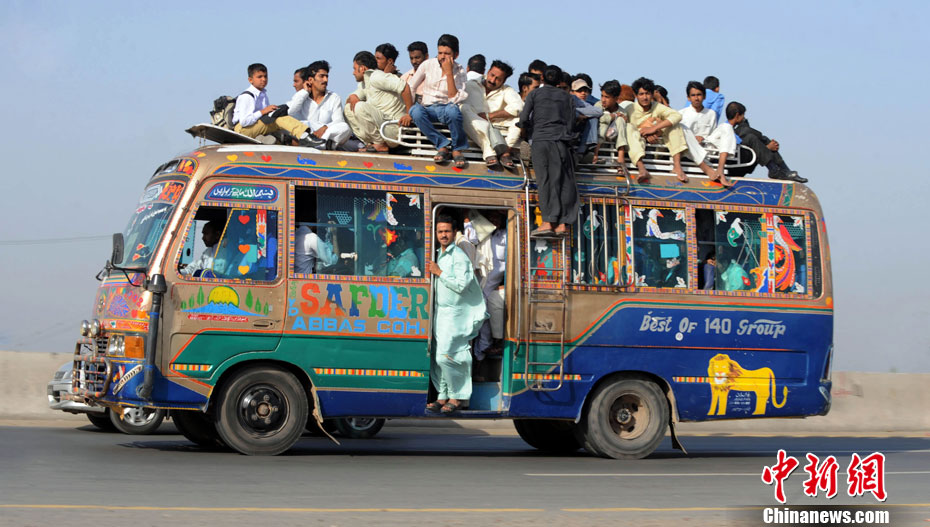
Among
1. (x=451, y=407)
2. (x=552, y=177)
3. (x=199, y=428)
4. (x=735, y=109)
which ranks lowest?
(x=199, y=428)

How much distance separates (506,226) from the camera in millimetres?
12938

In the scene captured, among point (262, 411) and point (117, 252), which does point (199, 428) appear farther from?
point (117, 252)

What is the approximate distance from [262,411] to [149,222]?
2.20m

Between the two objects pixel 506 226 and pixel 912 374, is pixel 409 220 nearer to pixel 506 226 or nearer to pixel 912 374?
pixel 506 226

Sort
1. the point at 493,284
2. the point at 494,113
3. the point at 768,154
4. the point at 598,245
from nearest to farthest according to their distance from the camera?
the point at 493,284
the point at 598,245
the point at 494,113
the point at 768,154

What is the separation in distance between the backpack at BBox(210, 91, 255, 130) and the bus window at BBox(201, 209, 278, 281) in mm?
1783

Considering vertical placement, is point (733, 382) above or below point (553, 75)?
below

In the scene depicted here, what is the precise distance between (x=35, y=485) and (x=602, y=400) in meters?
6.21

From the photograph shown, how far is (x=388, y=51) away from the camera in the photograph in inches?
528

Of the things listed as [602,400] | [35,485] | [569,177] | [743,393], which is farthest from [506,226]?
[35,485]

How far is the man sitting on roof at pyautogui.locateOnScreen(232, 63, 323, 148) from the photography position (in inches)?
510

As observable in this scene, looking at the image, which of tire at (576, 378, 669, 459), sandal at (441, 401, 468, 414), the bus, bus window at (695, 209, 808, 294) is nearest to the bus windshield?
the bus

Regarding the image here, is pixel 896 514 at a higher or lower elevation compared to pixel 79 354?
lower

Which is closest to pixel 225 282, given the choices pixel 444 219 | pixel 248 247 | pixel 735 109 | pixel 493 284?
pixel 248 247
